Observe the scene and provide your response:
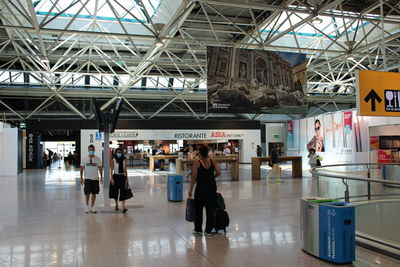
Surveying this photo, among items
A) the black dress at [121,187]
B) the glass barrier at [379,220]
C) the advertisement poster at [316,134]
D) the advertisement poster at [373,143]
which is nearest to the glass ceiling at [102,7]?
the black dress at [121,187]

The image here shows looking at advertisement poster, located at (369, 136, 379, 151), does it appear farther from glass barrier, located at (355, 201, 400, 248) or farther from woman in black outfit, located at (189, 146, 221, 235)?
woman in black outfit, located at (189, 146, 221, 235)

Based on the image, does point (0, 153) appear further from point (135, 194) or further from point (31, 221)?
point (31, 221)

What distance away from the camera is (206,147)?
6.34 metres

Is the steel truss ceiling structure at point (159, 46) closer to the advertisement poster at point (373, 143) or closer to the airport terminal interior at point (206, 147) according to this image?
the airport terminal interior at point (206, 147)

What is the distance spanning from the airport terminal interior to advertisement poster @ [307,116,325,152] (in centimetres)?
14

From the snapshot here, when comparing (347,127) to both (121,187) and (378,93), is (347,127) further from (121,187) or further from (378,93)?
(121,187)

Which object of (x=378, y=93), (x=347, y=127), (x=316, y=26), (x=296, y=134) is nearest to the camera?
(x=378, y=93)

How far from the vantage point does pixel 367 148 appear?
2245cm

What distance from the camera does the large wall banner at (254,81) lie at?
12.5m

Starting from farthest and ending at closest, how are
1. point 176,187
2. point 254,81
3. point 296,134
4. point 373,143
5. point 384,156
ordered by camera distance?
point 296,134 → point 373,143 → point 384,156 → point 254,81 → point 176,187

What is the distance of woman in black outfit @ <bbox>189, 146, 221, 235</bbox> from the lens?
621cm

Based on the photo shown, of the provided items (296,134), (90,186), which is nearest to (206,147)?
(90,186)

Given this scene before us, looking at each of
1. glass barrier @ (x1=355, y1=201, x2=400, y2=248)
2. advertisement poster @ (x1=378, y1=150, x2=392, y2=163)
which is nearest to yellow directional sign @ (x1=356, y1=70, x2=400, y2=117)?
glass barrier @ (x1=355, y1=201, x2=400, y2=248)

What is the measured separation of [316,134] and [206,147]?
910 inches
